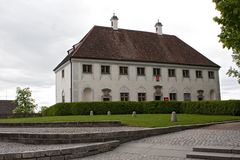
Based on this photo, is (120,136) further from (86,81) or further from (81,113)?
(86,81)

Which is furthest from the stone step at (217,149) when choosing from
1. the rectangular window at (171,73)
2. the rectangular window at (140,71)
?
the rectangular window at (171,73)

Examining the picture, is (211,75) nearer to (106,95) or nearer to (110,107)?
(106,95)

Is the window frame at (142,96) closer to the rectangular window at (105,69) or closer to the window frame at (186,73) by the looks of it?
the rectangular window at (105,69)

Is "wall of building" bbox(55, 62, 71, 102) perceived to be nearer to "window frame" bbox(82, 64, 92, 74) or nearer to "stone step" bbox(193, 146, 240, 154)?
"window frame" bbox(82, 64, 92, 74)

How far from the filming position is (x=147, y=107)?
35938 mm

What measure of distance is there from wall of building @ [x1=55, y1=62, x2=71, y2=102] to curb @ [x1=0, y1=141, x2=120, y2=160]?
29.1 m

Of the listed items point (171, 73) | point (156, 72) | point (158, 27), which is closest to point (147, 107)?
point (156, 72)

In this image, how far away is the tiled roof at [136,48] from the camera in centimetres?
4134

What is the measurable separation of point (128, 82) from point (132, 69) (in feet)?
6.53

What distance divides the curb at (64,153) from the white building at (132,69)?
27.7m

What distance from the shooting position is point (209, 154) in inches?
410

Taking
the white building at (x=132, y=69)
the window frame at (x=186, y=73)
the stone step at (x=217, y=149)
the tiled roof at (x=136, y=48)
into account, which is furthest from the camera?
the window frame at (x=186, y=73)

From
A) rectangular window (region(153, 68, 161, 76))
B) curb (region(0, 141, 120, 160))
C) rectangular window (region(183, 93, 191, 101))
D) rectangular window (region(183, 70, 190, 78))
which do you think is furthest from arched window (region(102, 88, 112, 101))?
curb (region(0, 141, 120, 160))

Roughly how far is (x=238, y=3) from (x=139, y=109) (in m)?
23.2
